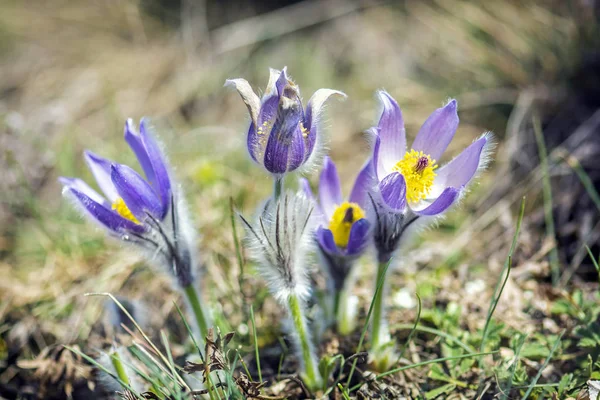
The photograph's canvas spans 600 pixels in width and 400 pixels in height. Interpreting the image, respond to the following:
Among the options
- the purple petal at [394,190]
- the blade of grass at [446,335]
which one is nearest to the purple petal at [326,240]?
the purple petal at [394,190]

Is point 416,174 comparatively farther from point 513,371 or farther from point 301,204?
point 513,371

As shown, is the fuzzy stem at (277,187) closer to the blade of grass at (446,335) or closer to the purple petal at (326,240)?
the purple petal at (326,240)

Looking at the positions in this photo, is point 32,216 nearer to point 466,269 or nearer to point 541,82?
point 466,269

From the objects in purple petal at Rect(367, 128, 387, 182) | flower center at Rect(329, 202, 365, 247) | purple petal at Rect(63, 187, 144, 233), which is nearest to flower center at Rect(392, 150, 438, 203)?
purple petal at Rect(367, 128, 387, 182)

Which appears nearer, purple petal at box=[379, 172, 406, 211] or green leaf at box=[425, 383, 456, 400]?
purple petal at box=[379, 172, 406, 211]

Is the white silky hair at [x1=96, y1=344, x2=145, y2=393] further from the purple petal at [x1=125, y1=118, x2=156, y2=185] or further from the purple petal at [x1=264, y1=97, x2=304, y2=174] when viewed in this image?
the purple petal at [x1=264, y1=97, x2=304, y2=174]

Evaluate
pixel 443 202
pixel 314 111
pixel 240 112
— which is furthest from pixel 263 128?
pixel 240 112

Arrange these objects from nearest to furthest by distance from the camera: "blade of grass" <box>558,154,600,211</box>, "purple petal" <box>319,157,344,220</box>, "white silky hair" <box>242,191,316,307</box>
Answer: "white silky hair" <box>242,191,316,307</box> < "purple petal" <box>319,157,344,220</box> < "blade of grass" <box>558,154,600,211</box>

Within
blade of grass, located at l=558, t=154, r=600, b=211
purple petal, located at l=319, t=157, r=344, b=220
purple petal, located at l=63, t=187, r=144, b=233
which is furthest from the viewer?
blade of grass, located at l=558, t=154, r=600, b=211
